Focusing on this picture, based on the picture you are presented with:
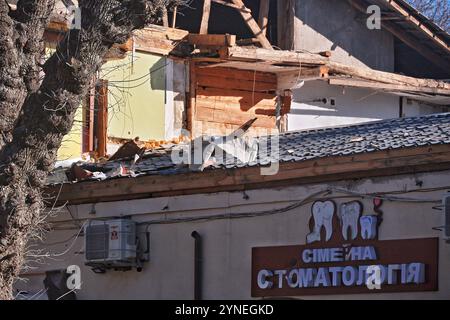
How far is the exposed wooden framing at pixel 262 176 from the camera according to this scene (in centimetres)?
1251

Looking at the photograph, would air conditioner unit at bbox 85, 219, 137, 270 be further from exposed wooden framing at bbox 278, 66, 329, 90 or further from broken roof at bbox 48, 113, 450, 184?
exposed wooden framing at bbox 278, 66, 329, 90

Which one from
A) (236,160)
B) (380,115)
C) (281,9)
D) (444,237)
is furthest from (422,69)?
(444,237)

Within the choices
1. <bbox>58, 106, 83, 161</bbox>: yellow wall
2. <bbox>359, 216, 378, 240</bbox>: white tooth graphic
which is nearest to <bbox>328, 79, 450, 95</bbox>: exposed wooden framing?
<bbox>58, 106, 83, 161</bbox>: yellow wall

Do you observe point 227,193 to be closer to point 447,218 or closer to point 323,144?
point 323,144

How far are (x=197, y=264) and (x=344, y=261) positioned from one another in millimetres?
2088

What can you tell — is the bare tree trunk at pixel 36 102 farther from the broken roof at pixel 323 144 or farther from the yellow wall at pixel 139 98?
the yellow wall at pixel 139 98

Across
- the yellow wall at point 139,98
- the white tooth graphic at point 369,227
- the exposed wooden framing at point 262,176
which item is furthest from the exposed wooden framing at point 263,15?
the white tooth graphic at point 369,227

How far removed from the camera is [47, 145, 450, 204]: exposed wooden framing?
12.5 m

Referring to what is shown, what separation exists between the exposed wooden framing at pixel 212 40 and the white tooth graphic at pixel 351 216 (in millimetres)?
7031

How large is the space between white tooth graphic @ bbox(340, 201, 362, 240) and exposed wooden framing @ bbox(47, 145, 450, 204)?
0.33 meters

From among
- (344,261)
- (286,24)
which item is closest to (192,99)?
(286,24)

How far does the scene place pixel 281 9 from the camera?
22.5m

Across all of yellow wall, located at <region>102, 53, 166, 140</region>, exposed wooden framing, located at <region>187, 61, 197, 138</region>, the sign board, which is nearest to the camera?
the sign board

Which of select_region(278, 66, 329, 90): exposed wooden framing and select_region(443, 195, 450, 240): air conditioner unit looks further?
select_region(278, 66, 329, 90): exposed wooden framing
